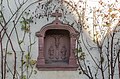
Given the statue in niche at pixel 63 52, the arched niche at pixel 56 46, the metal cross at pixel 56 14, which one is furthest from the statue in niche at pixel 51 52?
the metal cross at pixel 56 14

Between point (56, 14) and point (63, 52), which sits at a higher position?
point (56, 14)

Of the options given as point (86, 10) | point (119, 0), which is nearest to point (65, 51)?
point (86, 10)

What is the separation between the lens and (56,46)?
6.33 m

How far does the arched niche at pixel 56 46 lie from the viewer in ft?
20.2

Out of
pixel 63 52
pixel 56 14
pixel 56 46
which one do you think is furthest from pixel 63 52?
pixel 56 14

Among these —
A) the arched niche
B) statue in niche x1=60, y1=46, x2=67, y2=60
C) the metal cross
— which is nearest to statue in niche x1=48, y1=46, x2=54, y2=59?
the arched niche

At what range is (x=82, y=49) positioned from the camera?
6.23m

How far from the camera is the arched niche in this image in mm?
6168

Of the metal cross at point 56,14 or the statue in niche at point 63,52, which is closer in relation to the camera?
the metal cross at point 56,14

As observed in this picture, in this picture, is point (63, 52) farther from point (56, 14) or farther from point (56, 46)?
point (56, 14)

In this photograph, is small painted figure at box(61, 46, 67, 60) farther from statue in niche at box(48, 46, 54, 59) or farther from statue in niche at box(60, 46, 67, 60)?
statue in niche at box(48, 46, 54, 59)

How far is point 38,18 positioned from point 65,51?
651mm

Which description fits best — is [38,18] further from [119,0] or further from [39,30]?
[119,0]

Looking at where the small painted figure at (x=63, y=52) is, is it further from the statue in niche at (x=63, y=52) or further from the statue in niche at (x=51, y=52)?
the statue in niche at (x=51, y=52)
